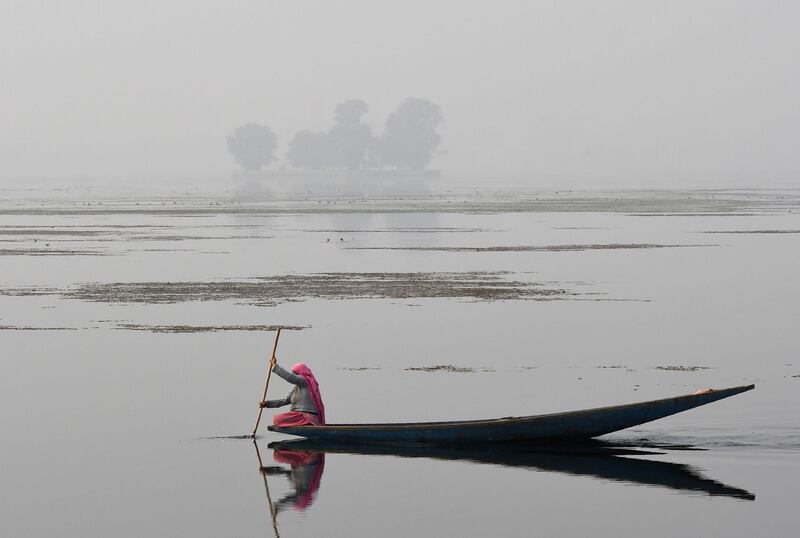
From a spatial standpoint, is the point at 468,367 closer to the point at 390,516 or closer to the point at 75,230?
the point at 390,516

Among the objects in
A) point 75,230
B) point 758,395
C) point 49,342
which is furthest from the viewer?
point 75,230

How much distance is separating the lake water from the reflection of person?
0.06 m

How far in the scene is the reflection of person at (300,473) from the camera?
65.2ft

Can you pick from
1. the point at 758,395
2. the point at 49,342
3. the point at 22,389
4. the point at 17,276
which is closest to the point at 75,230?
the point at 17,276

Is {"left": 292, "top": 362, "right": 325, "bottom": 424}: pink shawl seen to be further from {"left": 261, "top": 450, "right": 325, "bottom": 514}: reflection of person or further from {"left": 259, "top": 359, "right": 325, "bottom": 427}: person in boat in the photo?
{"left": 261, "top": 450, "right": 325, "bottom": 514}: reflection of person

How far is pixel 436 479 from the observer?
21031 millimetres

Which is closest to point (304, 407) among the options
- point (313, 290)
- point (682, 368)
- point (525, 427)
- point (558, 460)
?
point (525, 427)

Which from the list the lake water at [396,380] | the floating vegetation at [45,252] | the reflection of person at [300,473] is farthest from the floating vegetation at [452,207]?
the reflection of person at [300,473]

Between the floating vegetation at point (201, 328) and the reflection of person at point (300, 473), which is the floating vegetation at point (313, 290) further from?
the reflection of person at point (300, 473)

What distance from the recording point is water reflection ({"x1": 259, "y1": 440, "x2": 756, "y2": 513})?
798 inches

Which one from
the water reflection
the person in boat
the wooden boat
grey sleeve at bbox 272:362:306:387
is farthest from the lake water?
grey sleeve at bbox 272:362:306:387

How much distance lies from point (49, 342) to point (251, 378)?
7.78 meters

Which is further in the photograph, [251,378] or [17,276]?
[17,276]

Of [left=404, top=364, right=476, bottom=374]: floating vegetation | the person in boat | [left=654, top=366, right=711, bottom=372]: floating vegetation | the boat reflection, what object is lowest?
the boat reflection
